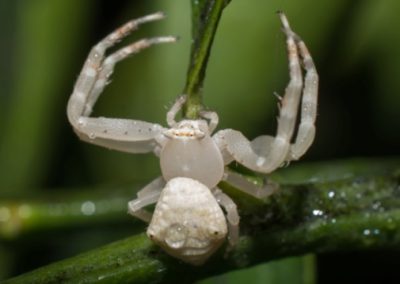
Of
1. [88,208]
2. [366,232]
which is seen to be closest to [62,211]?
[88,208]

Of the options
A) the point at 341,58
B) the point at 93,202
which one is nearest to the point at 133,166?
the point at 93,202

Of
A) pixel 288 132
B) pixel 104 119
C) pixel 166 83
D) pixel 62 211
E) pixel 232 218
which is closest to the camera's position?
pixel 232 218

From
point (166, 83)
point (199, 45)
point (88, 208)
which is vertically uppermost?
point (199, 45)

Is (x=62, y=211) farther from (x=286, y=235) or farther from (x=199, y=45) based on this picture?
(x=199, y=45)

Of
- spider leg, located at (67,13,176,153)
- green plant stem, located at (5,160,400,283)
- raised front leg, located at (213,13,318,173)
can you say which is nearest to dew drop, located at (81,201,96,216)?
spider leg, located at (67,13,176,153)

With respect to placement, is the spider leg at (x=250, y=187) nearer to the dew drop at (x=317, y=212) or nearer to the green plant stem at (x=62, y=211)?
the dew drop at (x=317, y=212)

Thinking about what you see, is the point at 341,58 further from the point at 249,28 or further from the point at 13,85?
the point at 13,85

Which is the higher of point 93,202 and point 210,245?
point 210,245
